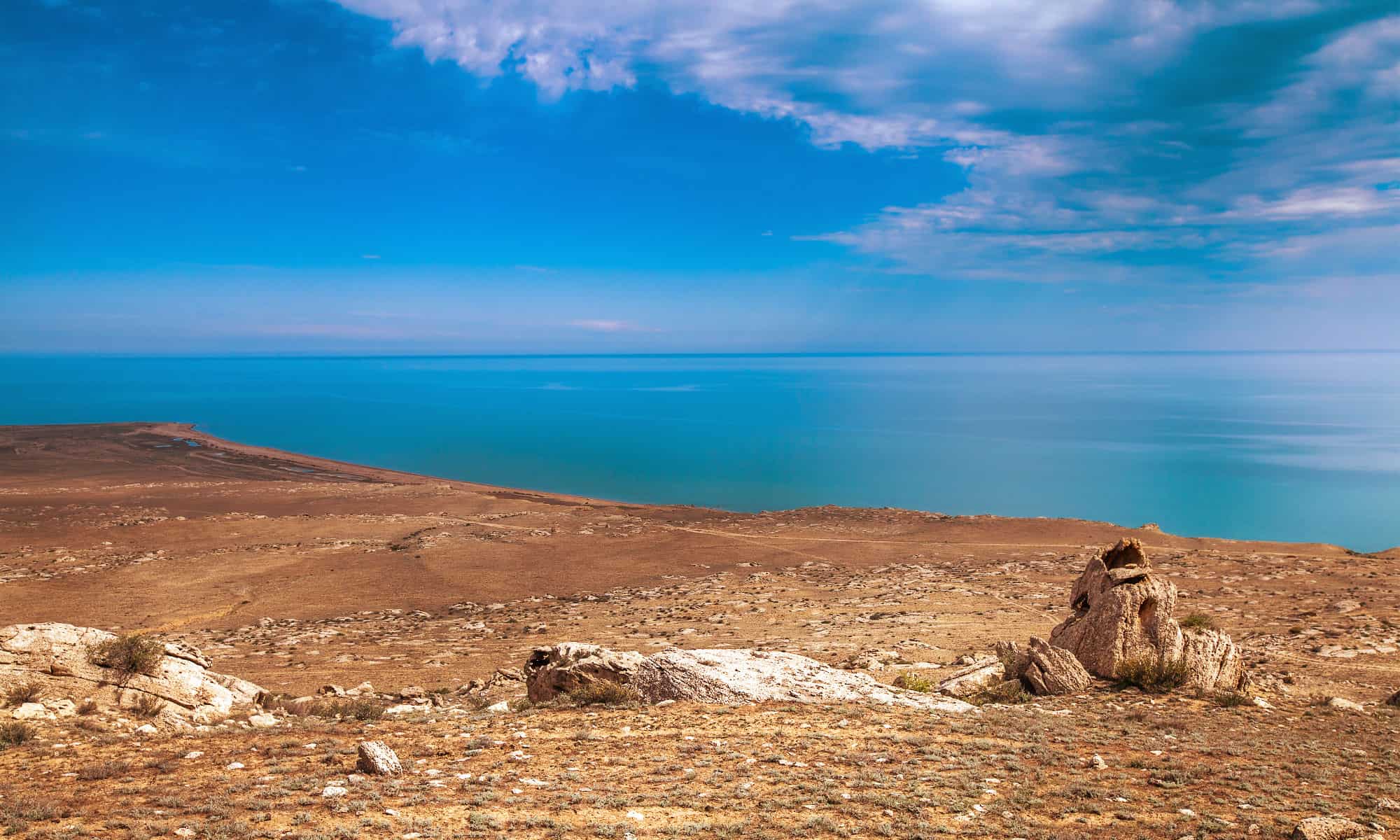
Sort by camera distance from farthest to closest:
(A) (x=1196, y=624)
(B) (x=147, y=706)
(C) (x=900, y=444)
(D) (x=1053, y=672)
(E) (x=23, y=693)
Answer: (C) (x=900, y=444) < (A) (x=1196, y=624) < (D) (x=1053, y=672) < (B) (x=147, y=706) < (E) (x=23, y=693)

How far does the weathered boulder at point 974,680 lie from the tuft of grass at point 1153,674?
5.50 ft

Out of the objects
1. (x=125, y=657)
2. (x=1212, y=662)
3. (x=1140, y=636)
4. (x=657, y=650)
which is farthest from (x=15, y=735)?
(x=1212, y=662)

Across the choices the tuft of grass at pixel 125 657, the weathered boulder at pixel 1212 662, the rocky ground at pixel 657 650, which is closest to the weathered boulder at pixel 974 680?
the rocky ground at pixel 657 650

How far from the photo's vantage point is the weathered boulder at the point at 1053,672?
1123 centimetres

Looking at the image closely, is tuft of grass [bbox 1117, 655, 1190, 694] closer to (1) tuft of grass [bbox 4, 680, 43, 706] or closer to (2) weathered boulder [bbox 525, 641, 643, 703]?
(2) weathered boulder [bbox 525, 641, 643, 703]

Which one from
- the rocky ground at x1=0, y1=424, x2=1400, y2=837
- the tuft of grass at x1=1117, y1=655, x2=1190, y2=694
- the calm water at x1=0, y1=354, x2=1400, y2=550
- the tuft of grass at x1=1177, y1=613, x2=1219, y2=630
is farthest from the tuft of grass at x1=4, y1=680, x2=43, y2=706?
the calm water at x1=0, y1=354, x2=1400, y2=550

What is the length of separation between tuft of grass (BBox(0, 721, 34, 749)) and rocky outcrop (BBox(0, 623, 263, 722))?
3.01 ft

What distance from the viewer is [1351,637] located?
596 inches

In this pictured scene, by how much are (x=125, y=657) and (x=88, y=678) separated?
45 cm

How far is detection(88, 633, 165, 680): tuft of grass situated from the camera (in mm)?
10297

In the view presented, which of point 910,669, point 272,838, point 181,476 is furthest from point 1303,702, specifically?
point 181,476

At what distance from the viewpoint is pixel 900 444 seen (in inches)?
3182

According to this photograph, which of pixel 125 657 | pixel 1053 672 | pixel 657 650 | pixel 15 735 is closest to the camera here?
pixel 15 735

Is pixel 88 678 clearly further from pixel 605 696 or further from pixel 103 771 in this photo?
pixel 605 696
